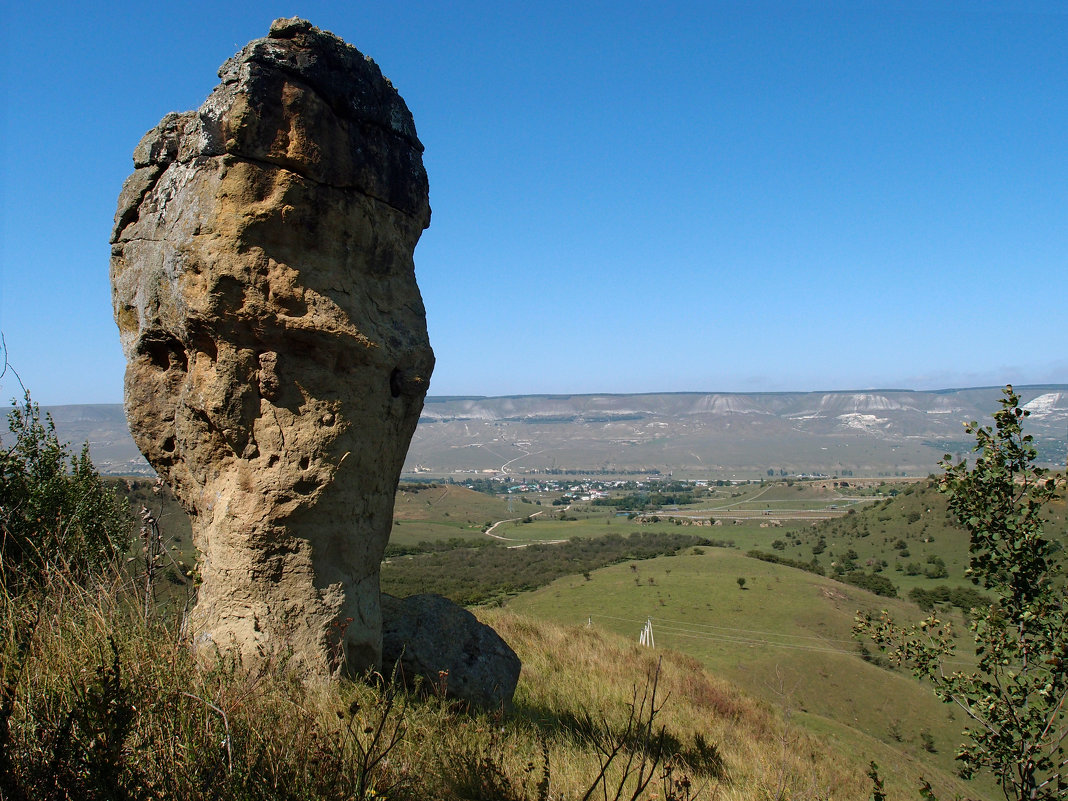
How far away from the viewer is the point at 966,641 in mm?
32469

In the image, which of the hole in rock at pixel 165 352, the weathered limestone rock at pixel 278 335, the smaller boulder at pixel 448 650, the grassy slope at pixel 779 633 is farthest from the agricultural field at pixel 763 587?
the smaller boulder at pixel 448 650

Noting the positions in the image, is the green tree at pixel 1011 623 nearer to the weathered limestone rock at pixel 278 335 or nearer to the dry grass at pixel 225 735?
the dry grass at pixel 225 735

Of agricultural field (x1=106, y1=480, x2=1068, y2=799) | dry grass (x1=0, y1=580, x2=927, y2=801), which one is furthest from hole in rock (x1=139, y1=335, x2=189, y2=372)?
dry grass (x1=0, y1=580, x2=927, y2=801)

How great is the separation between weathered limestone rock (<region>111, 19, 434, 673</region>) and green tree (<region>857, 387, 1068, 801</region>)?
590cm

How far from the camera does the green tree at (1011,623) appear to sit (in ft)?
20.3

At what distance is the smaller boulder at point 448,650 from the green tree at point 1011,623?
4.55 m

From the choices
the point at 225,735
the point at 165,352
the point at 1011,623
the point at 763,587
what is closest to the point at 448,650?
the point at 225,735

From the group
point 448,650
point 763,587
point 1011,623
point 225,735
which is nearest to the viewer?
point 225,735

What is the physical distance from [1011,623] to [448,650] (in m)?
5.65

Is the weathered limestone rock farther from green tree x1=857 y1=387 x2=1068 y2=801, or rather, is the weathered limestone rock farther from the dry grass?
green tree x1=857 y1=387 x2=1068 y2=801

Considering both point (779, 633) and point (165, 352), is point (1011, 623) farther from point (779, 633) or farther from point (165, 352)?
point (779, 633)

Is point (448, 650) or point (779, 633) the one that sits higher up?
point (448, 650)

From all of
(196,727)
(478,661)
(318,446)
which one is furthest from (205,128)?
(478,661)

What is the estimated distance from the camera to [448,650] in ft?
24.7
